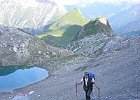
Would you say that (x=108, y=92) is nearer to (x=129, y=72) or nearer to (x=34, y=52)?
(x=129, y=72)

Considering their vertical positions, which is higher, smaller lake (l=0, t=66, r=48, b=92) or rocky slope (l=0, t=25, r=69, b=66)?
rocky slope (l=0, t=25, r=69, b=66)

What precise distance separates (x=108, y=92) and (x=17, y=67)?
317ft

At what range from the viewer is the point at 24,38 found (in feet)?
509

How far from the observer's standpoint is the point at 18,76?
363 ft

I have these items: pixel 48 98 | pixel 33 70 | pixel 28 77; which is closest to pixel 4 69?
pixel 33 70

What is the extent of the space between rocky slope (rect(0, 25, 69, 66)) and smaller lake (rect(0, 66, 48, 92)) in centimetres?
866

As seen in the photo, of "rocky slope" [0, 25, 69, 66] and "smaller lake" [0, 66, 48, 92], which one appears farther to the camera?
"rocky slope" [0, 25, 69, 66]

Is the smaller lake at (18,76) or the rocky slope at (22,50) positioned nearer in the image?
the smaller lake at (18,76)

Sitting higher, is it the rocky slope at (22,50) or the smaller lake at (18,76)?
the rocky slope at (22,50)

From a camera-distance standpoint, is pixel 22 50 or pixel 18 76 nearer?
pixel 18 76

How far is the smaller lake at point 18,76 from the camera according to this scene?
9331cm

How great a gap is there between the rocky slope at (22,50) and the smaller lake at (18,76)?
8662 mm

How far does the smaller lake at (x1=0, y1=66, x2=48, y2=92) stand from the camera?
93312 millimetres

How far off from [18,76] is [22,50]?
37929 mm
